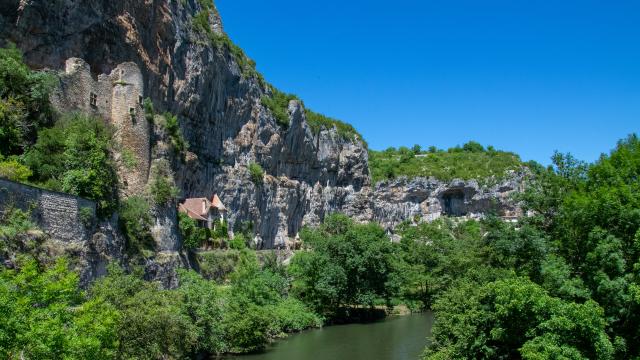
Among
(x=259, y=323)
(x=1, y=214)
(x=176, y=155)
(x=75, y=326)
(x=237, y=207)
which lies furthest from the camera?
(x=237, y=207)

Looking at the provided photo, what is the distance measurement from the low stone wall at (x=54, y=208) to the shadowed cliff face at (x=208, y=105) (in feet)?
43.1

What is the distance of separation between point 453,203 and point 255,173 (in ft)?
168

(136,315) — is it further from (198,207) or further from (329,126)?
(329,126)

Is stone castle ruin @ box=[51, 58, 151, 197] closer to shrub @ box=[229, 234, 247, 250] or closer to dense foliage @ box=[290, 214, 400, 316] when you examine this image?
shrub @ box=[229, 234, 247, 250]

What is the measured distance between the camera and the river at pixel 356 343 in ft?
96.5

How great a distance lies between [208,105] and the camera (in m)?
48.5

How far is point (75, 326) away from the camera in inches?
496

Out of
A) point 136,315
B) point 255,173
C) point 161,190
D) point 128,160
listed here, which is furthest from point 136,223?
point 255,173

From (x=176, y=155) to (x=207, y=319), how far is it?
17873 millimetres

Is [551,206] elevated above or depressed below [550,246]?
above

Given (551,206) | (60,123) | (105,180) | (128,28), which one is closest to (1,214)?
(105,180)

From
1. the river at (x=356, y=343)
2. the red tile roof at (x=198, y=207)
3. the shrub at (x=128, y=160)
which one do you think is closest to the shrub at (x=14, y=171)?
the shrub at (x=128, y=160)

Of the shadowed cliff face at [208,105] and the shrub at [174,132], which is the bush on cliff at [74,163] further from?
the shrub at [174,132]

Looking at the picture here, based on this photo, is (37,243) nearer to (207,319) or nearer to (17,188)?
(17,188)
